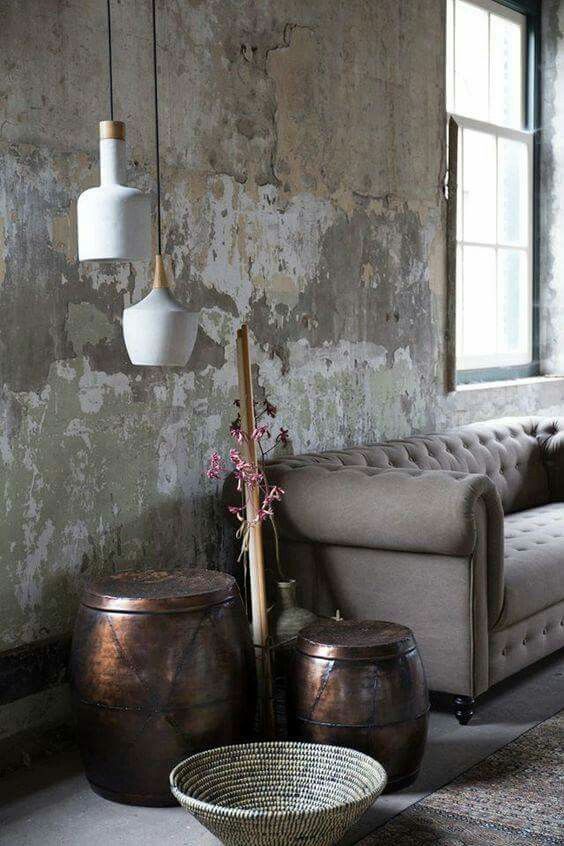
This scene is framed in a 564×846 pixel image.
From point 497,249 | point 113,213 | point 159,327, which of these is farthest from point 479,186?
point 113,213

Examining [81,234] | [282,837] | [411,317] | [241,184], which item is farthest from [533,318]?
[282,837]

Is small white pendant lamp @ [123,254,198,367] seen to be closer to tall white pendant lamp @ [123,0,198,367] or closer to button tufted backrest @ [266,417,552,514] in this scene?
tall white pendant lamp @ [123,0,198,367]

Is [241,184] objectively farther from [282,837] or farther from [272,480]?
[282,837]

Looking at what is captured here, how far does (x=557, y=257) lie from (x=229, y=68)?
3265 millimetres

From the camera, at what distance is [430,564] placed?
3.81 metres

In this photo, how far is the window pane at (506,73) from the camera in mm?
6527

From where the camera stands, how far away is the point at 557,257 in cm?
695

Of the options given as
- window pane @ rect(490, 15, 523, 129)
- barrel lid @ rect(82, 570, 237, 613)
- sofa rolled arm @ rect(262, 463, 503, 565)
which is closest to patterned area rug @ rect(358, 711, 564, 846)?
sofa rolled arm @ rect(262, 463, 503, 565)

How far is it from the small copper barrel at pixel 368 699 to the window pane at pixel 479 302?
3.29m

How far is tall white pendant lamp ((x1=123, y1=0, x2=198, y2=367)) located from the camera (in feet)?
10.8

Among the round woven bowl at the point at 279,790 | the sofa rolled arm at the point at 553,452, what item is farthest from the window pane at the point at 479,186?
the round woven bowl at the point at 279,790

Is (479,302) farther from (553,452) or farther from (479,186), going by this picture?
(553,452)

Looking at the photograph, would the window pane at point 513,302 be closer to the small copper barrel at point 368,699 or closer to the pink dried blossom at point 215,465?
the pink dried blossom at point 215,465

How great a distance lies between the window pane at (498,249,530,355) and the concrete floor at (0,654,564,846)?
316 centimetres
